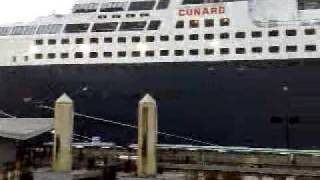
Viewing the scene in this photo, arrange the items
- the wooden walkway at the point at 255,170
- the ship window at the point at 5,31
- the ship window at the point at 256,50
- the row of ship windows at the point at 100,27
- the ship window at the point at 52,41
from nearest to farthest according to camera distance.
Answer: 1. the wooden walkway at the point at 255,170
2. the ship window at the point at 256,50
3. the row of ship windows at the point at 100,27
4. the ship window at the point at 52,41
5. the ship window at the point at 5,31

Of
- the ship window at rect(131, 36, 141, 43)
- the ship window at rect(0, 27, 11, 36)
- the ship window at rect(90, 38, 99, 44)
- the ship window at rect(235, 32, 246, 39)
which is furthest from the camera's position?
the ship window at rect(0, 27, 11, 36)

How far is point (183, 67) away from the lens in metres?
32.1

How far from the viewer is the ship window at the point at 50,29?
35.8 metres

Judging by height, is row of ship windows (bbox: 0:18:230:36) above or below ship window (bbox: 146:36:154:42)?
above

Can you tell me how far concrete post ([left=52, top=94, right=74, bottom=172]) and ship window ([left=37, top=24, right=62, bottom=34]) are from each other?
62.8ft

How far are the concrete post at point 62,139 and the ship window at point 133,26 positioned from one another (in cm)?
1711

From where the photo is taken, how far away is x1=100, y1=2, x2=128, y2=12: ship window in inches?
1369

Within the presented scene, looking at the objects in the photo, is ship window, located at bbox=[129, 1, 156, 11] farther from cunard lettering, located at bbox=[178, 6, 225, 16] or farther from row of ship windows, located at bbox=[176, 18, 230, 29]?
row of ship windows, located at bbox=[176, 18, 230, 29]

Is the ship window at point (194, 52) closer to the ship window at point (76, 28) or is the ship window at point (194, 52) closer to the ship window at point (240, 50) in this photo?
the ship window at point (240, 50)

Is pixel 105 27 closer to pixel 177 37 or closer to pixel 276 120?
pixel 177 37

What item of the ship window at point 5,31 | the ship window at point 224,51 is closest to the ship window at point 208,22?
the ship window at point 224,51

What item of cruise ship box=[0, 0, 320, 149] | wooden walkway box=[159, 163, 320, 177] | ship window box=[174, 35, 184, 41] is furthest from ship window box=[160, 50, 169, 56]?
wooden walkway box=[159, 163, 320, 177]

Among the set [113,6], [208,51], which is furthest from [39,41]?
[208,51]

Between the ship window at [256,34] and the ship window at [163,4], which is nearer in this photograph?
the ship window at [256,34]
